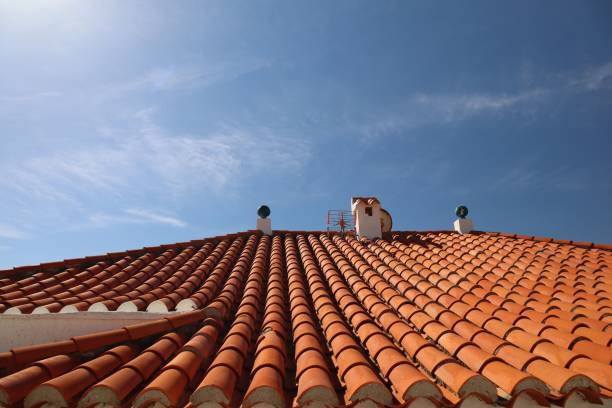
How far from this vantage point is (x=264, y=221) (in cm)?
1195

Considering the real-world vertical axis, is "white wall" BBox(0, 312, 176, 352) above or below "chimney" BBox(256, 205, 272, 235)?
below

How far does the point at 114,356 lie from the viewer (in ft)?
13.7

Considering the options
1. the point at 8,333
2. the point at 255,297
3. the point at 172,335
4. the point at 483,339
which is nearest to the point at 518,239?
the point at 483,339

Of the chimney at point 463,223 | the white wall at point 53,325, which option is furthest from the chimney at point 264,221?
the white wall at point 53,325

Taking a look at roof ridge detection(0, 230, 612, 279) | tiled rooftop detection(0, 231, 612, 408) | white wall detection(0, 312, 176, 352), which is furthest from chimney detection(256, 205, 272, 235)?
white wall detection(0, 312, 176, 352)

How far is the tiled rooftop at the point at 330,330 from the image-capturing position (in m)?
3.30

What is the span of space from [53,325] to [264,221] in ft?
23.5

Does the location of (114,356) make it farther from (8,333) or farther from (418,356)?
(418,356)

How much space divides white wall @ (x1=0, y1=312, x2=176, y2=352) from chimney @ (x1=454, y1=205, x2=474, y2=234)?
9.16 metres

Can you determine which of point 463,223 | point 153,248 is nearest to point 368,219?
point 463,223

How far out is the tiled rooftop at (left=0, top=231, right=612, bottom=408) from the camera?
3.30 metres

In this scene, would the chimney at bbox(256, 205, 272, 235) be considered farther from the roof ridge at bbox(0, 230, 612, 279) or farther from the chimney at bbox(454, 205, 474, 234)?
the chimney at bbox(454, 205, 474, 234)

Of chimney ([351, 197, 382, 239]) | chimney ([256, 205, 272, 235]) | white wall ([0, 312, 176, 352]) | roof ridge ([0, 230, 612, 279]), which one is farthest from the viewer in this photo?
chimney ([256, 205, 272, 235])

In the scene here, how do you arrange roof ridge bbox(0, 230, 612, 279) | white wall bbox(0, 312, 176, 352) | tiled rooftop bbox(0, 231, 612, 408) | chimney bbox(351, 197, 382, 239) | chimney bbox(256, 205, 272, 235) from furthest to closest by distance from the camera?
chimney bbox(256, 205, 272, 235)
chimney bbox(351, 197, 382, 239)
roof ridge bbox(0, 230, 612, 279)
white wall bbox(0, 312, 176, 352)
tiled rooftop bbox(0, 231, 612, 408)
